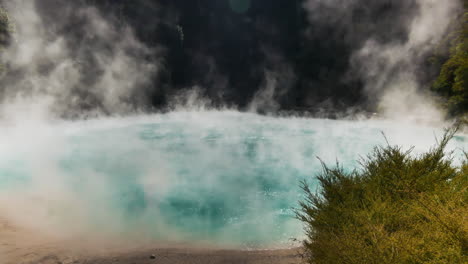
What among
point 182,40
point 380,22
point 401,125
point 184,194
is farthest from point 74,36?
point 380,22

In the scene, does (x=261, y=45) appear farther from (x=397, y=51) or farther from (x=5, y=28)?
(x=5, y=28)

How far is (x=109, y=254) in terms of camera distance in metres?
5.06

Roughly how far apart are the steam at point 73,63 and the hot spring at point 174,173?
89.2 inches

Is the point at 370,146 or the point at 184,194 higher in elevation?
the point at 370,146

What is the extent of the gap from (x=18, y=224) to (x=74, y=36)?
699 inches

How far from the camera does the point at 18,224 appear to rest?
19.9 feet

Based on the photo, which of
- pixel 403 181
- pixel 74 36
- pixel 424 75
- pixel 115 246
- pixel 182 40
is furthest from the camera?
Result: pixel 182 40

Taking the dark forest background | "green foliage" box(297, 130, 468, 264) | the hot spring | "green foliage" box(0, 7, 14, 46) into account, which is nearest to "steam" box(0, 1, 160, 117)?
"green foliage" box(0, 7, 14, 46)

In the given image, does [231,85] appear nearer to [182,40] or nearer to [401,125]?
[182,40]

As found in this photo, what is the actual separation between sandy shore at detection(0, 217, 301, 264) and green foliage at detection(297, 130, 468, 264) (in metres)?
2.10

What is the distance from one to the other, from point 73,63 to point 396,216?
21.6 metres

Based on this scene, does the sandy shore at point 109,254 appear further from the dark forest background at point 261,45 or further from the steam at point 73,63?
the dark forest background at point 261,45

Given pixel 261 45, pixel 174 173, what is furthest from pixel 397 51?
pixel 174 173

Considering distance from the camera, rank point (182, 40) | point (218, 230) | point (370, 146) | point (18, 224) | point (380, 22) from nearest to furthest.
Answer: point (18, 224)
point (218, 230)
point (370, 146)
point (380, 22)
point (182, 40)
